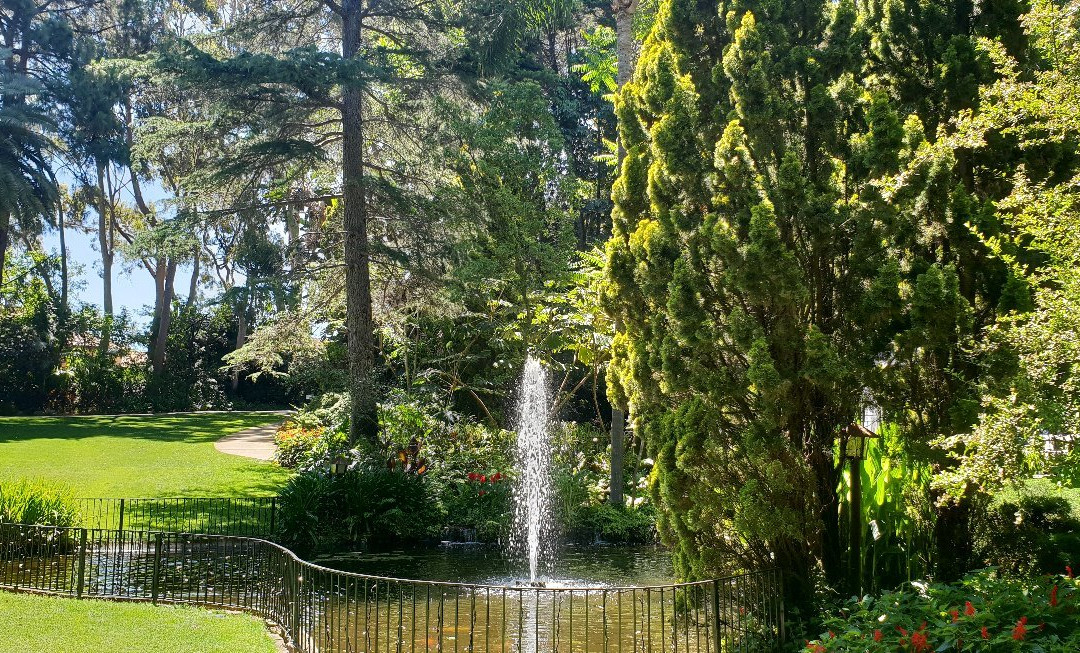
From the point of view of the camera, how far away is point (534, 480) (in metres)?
15.4

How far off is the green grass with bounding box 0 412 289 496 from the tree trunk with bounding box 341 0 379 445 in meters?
3.02

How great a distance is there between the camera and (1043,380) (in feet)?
20.6

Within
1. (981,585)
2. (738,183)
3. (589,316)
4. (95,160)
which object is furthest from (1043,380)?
(95,160)

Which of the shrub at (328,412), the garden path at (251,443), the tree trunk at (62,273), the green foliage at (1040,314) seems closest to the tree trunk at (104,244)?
the tree trunk at (62,273)

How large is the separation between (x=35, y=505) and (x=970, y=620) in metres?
11.6

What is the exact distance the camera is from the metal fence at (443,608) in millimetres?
7355

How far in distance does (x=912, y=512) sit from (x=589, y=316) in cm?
668

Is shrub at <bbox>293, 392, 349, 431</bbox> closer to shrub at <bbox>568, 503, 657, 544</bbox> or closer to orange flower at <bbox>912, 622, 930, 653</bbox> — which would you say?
shrub at <bbox>568, 503, 657, 544</bbox>

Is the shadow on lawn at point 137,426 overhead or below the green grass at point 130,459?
overhead

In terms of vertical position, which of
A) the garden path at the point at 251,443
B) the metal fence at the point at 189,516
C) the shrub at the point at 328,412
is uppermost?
the shrub at the point at 328,412

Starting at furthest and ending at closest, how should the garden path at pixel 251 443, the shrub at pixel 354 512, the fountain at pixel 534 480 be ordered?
the garden path at pixel 251 443 → the shrub at pixel 354 512 → the fountain at pixel 534 480

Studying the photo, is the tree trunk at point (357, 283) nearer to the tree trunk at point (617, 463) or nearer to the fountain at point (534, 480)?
the fountain at point (534, 480)

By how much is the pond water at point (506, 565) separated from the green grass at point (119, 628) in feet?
10.6

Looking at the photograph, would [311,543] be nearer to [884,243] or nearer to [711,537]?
[711,537]
